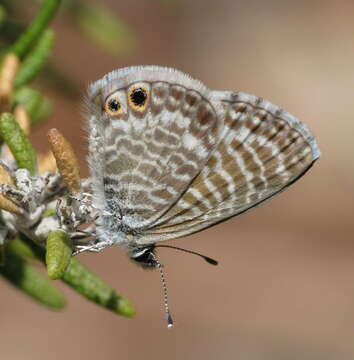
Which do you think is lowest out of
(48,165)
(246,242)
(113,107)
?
(48,165)

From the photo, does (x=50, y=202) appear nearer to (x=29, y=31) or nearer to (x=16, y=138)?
(x=16, y=138)

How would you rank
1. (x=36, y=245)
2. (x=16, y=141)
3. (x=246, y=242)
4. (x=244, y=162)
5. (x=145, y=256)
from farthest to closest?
(x=246, y=242), (x=145, y=256), (x=244, y=162), (x=36, y=245), (x=16, y=141)

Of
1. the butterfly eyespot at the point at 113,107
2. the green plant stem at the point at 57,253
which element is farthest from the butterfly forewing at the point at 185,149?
the green plant stem at the point at 57,253

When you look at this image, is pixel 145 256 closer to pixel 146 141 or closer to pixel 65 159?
pixel 146 141

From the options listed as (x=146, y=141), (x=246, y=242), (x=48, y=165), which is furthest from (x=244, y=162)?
(x=246, y=242)

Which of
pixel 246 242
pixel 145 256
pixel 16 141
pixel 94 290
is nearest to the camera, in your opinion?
Result: pixel 16 141

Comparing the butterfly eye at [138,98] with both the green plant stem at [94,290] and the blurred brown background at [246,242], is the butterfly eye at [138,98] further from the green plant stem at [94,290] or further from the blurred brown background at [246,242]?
the blurred brown background at [246,242]

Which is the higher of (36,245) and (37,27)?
(37,27)

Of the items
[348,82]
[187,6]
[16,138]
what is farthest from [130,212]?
[348,82]

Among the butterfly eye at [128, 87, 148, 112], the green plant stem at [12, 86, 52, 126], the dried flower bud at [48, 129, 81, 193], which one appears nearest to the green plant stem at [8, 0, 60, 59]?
the green plant stem at [12, 86, 52, 126]
